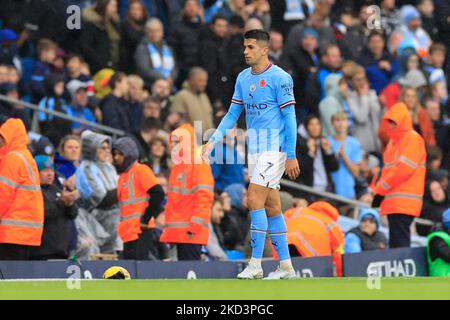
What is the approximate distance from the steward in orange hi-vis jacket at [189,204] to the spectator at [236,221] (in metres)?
1.85

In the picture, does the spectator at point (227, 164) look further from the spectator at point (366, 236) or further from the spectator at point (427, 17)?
the spectator at point (427, 17)

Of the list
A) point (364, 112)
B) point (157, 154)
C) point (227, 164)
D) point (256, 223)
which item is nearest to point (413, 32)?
point (364, 112)

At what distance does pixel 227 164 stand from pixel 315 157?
1564 mm

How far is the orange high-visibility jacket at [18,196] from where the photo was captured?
15414 mm

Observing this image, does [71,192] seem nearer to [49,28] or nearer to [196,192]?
[196,192]

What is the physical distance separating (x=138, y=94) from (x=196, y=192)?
4.16m

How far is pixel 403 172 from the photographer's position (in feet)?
59.2

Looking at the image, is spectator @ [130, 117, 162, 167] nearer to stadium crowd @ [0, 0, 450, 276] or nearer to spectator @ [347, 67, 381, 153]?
stadium crowd @ [0, 0, 450, 276]

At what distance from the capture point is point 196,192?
55.6 feet

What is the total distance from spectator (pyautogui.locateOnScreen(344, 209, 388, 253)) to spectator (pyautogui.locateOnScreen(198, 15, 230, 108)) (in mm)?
4081

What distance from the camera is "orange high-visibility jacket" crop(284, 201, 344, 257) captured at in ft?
55.4

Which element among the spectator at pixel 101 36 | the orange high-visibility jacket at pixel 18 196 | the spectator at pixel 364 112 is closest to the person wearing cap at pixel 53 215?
the orange high-visibility jacket at pixel 18 196

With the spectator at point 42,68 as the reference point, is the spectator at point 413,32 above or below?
above
